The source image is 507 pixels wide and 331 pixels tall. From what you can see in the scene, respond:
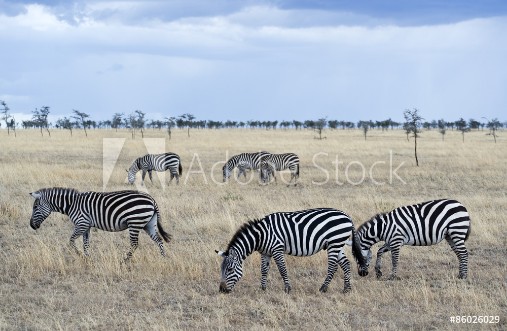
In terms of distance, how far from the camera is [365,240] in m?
9.47

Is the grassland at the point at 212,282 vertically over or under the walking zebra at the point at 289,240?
under

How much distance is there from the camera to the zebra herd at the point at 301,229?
8305 mm

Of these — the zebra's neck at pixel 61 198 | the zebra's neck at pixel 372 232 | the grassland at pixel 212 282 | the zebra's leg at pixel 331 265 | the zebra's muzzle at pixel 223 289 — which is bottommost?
the grassland at pixel 212 282

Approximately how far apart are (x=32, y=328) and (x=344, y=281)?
4.41m

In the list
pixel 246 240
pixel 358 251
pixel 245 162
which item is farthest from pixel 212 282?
pixel 245 162

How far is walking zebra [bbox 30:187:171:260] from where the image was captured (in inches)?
404

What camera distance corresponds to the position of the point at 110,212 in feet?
34.0

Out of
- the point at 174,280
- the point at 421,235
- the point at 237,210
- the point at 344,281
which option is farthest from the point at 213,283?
the point at 237,210

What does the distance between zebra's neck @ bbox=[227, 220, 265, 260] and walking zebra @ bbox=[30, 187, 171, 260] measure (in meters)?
2.67

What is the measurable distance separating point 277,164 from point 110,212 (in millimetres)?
15271

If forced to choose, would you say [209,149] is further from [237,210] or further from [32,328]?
[32,328]

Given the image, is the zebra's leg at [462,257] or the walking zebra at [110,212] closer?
the zebra's leg at [462,257]

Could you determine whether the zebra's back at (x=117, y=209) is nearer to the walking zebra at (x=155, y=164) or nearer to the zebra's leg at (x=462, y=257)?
the zebra's leg at (x=462, y=257)

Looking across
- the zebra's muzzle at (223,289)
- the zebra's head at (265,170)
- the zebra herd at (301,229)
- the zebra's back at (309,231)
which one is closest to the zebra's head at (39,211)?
the zebra herd at (301,229)
